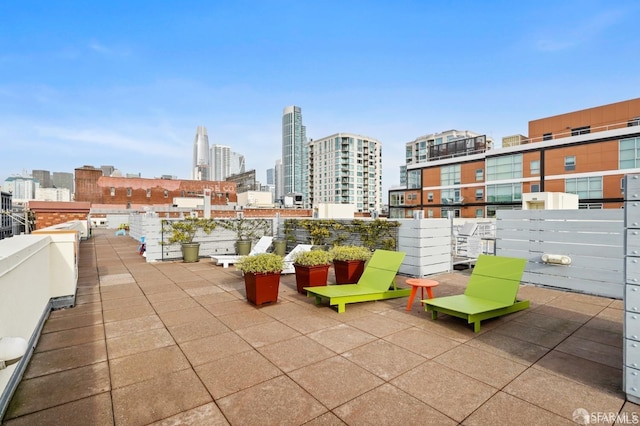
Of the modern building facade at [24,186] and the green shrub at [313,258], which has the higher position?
the modern building facade at [24,186]

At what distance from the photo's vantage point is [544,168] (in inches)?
1501

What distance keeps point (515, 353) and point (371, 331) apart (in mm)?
1941

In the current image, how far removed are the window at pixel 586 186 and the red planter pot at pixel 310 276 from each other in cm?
3882

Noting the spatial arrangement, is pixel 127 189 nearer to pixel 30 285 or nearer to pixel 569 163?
pixel 30 285

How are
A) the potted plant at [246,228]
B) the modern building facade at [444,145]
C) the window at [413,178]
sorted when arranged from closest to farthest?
1. the potted plant at [246,228]
2. the modern building facade at [444,145]
3. the window at [413,178]

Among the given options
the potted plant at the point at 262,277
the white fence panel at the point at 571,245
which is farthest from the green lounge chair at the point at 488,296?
the potted plant at the point at 262,277

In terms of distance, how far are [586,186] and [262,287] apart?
41.6m

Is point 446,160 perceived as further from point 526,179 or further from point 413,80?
point 413,80

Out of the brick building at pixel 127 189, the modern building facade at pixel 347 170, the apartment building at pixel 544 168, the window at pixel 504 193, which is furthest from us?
the modern building facade at pixel 347 170

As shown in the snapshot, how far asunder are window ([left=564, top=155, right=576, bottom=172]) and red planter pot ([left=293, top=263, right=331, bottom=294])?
4043cm

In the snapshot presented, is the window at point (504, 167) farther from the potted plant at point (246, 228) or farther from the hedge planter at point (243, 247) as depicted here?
the hedge planter at point (243, 247)

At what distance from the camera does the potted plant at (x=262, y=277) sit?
6379mm

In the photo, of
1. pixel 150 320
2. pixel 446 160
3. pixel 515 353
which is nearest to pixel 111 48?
pixel 150 320

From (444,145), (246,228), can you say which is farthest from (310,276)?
(444,145)
